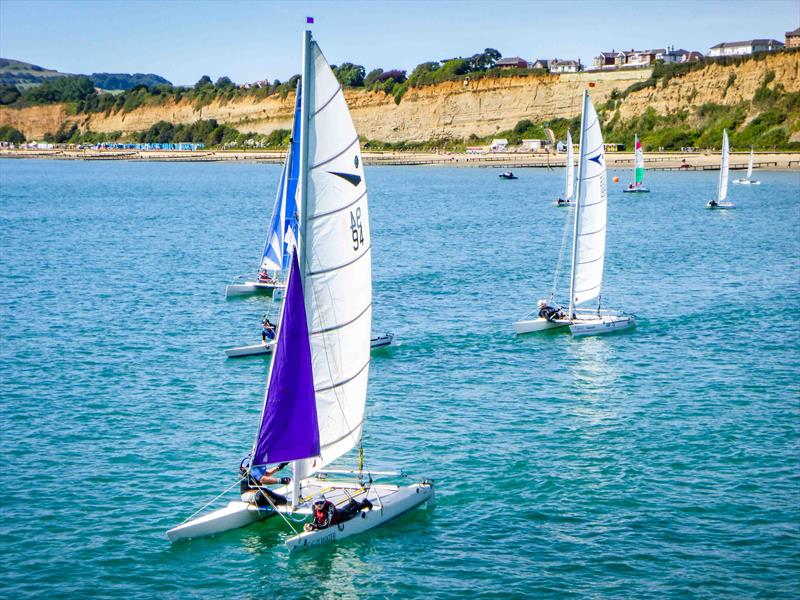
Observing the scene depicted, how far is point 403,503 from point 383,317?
83.9 ft

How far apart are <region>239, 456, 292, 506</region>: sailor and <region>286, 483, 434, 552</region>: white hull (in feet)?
3.87

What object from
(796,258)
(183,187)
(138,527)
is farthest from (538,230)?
(183,187)

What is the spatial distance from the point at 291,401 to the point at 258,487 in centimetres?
268

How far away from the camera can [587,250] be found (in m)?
46.6

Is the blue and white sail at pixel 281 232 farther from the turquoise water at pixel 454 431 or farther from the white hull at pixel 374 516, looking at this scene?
the white hull at pixel 374 516

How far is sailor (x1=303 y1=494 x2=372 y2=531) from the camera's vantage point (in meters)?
23.0

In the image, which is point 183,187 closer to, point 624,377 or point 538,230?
point 538,230

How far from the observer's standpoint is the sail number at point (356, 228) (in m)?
22.3

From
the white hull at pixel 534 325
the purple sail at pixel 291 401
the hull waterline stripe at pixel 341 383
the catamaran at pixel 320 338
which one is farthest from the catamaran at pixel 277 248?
the purple sail at pixel 291 401

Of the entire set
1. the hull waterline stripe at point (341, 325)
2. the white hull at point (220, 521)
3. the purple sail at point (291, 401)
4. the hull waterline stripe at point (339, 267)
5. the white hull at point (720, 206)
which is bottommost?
the white hull at point (220, 521)

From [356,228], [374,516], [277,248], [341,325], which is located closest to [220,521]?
[374,516]

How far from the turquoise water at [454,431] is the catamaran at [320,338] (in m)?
0.76

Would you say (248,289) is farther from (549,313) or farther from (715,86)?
(715,86)

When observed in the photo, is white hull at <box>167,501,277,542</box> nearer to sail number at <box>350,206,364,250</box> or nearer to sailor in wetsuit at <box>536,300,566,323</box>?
sail number at <box>350,206,364,250</box>
